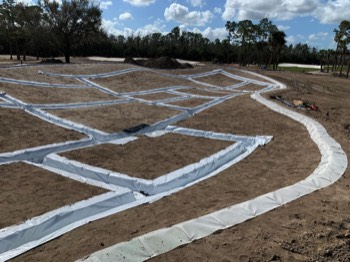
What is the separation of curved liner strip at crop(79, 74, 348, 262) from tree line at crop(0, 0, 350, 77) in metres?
27.1

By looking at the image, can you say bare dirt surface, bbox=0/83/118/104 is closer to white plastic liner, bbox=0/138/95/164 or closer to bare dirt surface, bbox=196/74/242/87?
white plastic liner, bbox=0/138/95/164

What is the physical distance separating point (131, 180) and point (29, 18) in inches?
1322

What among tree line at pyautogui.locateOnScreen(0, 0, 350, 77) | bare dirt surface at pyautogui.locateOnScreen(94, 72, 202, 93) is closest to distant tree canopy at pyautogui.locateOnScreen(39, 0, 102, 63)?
tree line at pyautogui.locateOnScreen(0, 0, 350, 77)

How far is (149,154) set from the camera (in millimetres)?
9031

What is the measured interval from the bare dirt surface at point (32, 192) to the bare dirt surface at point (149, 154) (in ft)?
3.76

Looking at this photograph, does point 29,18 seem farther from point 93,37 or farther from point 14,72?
point 14,72

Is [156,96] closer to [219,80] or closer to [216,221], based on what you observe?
[219,80]

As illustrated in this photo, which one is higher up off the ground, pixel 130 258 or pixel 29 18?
pixel 29 18

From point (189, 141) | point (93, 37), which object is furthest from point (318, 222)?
point (93, 37)

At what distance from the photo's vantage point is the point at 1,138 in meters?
9.18

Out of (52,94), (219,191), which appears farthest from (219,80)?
(219,191)

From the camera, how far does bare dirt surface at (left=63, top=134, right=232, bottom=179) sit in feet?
25.8

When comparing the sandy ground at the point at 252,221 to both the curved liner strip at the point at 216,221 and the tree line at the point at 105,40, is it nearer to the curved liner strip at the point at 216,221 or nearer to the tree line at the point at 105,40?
the curved liner strip at the point at 216,221

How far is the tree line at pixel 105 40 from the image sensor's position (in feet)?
94.5
